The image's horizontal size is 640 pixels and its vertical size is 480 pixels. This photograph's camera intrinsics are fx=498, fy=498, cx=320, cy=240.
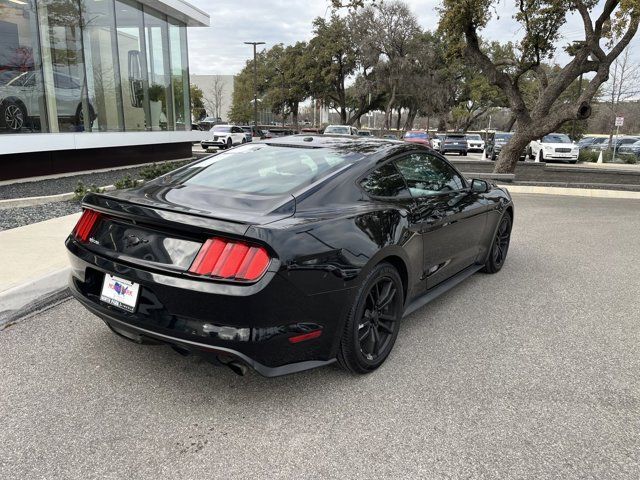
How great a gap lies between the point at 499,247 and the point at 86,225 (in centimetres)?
434

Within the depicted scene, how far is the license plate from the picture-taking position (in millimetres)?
2787

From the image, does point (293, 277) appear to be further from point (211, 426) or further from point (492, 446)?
point (492, 446)

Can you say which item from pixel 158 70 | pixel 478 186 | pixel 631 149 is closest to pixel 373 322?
pixel 478 186

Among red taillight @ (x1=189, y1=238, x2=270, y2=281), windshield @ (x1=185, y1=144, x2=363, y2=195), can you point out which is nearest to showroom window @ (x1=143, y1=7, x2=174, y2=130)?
windshield @ (x1=185, y1=144, x2=363, y2=195)

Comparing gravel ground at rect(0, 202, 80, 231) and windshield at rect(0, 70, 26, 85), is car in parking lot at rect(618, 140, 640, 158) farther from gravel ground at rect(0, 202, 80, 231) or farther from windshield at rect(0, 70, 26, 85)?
gravel ground at rect(0, 202, 80, 231)

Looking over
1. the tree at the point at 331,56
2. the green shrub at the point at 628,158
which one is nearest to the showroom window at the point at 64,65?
the green shrub at the point at 628,158

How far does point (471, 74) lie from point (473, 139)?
15870 millimetres

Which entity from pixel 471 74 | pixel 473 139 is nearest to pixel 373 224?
pixel 473 139

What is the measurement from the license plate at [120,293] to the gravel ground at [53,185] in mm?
7636

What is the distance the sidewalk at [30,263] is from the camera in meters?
4.21

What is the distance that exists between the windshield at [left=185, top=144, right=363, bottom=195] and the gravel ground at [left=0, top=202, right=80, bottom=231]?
4454 millimetres

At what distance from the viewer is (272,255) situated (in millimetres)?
2584

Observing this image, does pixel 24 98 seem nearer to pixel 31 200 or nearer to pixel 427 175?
pixel 31 200

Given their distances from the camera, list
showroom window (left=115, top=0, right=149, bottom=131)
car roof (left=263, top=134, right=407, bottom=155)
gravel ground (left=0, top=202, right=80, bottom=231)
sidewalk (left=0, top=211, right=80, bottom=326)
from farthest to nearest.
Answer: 1. showroom window (left=115, top=0, right=149, bottom=131)
2. gravel ground (left=0, top=202, right=80, bottom=231)
3. sidewalk (left=0, top=211, right=80, bottom=326)
4. car roof (left=263, top=134, right=407, bottom=155)
